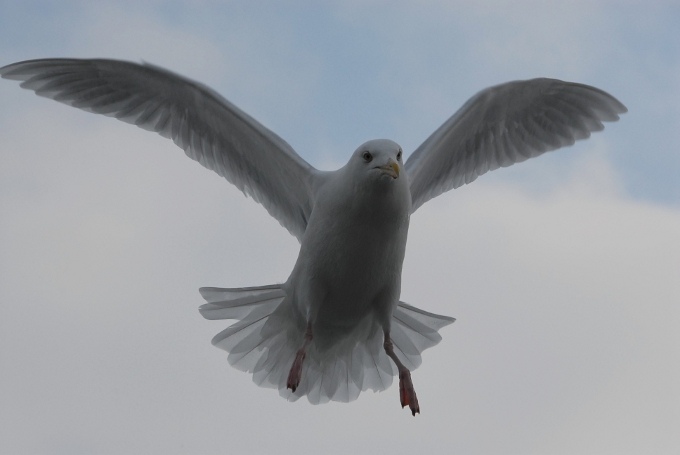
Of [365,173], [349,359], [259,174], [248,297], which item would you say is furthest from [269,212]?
[365,173]

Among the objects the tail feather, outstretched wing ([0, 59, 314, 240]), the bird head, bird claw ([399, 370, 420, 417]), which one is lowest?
bird claw ([399, 370, 420, 417])

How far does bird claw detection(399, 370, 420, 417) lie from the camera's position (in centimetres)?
635

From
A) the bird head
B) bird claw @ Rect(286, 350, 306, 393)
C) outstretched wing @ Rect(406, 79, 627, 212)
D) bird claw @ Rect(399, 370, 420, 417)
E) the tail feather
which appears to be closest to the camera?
the bird head

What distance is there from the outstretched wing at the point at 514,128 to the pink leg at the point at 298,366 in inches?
58.4

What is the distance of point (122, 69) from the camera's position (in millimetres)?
7082

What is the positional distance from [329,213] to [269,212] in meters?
1.37

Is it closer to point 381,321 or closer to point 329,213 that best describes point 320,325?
point 381,321

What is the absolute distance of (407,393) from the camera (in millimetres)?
6406

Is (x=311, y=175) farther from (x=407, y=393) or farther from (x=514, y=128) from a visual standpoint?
(x=514, y=128)

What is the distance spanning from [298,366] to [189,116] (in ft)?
6.90

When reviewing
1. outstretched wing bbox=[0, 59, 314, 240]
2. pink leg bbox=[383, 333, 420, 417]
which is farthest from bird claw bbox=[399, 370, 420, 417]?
A: outstretched wing bbox=[0, 59, 314, 240]

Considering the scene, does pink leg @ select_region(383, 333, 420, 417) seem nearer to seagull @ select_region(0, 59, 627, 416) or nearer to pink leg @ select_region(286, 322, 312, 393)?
seagull @ select_region(0, 59, 627, 416)

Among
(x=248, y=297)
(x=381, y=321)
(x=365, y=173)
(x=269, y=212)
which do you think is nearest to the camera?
(x=365, y=173)

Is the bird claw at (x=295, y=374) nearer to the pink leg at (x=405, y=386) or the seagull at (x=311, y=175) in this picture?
the seagull at (x=311, y=175)
